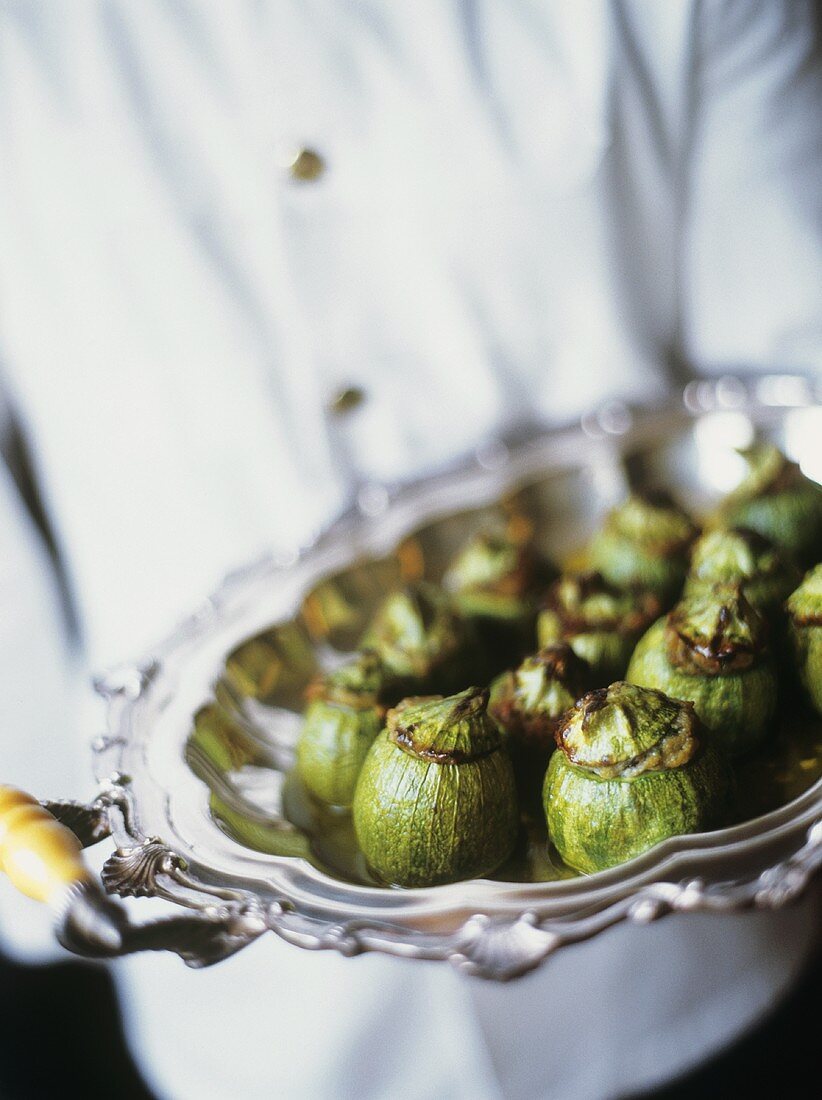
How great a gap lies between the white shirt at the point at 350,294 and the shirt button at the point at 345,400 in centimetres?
1

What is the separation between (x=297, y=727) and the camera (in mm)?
816

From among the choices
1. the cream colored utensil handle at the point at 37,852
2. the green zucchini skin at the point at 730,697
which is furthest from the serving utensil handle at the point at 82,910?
the green zucchini skin at the point at 730,697

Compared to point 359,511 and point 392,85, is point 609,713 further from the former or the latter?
point 392,85

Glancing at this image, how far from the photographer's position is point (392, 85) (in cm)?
98

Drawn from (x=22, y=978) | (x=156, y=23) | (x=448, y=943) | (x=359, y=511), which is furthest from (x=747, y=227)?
(x=22, y=978)

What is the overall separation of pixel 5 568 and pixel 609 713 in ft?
2.47

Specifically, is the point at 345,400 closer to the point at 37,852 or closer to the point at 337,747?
the point at 337,747

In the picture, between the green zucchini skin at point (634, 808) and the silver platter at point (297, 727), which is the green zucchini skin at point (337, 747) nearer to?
the silver platter at point (297, 727)

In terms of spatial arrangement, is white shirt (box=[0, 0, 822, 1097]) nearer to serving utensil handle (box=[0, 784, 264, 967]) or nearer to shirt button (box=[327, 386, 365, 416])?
shirt button (box=[327, 386, 365, 416])

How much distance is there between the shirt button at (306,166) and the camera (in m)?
0.96

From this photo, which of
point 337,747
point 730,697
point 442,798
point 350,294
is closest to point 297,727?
point 337,747

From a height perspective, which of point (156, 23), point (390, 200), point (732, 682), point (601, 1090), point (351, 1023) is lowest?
point (601, 1090)

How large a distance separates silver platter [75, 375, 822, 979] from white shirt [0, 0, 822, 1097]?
10cm

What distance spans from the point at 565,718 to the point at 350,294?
0.60m
